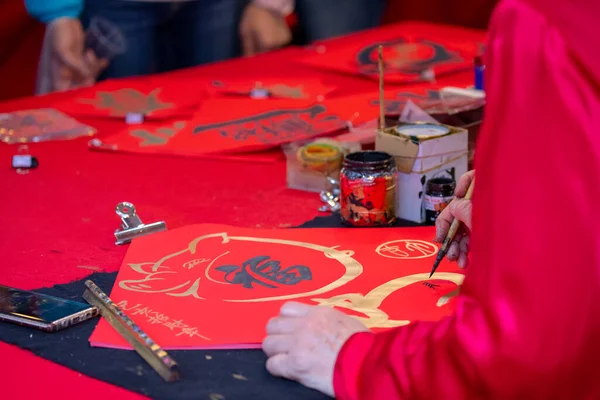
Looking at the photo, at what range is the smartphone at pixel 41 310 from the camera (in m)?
0.98

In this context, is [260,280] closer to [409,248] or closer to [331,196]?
[409,248]

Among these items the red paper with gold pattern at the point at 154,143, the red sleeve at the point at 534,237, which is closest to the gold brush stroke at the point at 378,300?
the red sleeve at the point at 534,237

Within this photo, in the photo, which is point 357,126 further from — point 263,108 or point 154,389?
point 154,389

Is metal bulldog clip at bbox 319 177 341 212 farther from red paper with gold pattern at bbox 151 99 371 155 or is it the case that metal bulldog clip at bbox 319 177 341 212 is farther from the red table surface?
red paper with gold pattern at bbox 151 99 371 155

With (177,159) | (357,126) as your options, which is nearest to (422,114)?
(357,126)

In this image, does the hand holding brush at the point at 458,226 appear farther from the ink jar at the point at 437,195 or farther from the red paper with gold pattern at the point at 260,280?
Result: the ink jar at the point at 437,195

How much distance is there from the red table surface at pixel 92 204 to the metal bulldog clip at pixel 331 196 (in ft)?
0.07

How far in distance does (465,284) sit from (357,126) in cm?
99

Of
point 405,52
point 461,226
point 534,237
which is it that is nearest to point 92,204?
point 461,226

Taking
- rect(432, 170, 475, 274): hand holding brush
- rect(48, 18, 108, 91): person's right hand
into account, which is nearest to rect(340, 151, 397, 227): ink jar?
rect(432, 170, 475, 274): hand holding brush

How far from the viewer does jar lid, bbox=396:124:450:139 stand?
1361 millimetres

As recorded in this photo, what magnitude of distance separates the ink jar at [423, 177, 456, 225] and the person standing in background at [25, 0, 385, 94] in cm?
178

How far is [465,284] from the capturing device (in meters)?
0.80

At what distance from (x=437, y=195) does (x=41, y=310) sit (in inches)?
23.8
